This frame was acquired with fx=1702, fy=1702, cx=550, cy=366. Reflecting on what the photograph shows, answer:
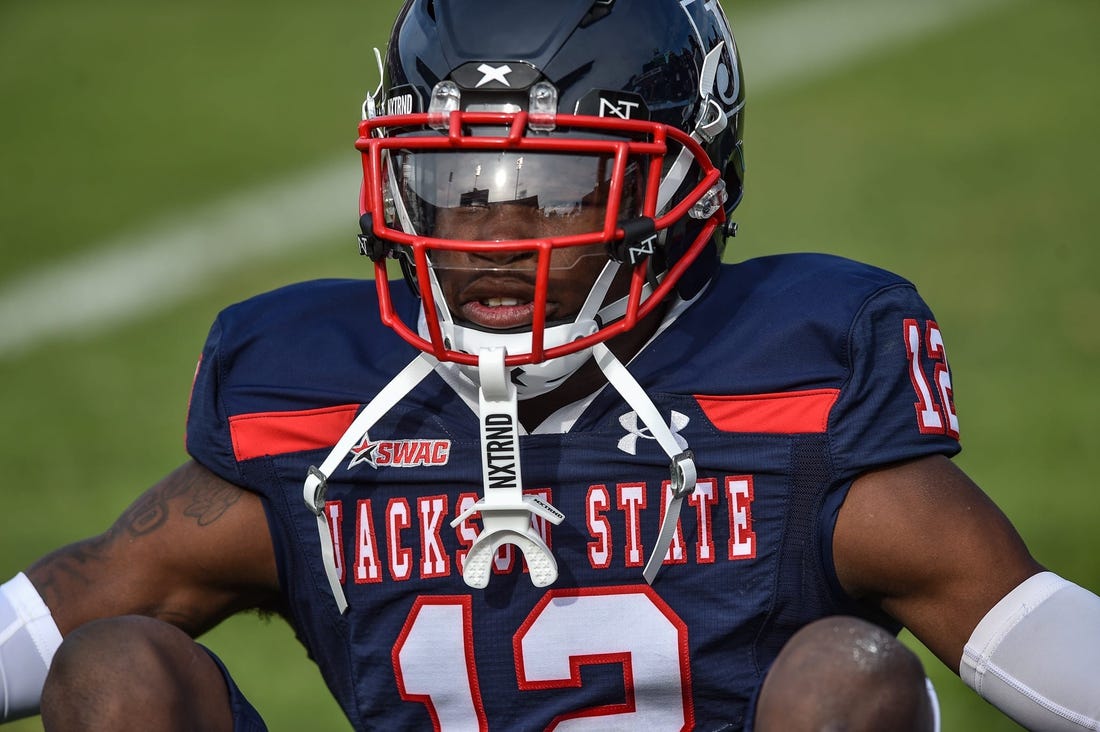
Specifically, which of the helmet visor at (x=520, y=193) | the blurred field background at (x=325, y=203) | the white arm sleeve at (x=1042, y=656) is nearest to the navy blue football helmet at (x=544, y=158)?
the helmet visor at (x=520, y=193)

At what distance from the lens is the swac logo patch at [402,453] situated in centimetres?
241

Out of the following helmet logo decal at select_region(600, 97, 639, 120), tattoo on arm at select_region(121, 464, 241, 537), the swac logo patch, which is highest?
helmet logo decal at select_region(600, 97, 639, 120)

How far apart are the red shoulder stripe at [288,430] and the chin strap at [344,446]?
0.05 m

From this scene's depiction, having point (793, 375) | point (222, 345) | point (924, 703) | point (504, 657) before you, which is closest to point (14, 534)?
point (222, 345)

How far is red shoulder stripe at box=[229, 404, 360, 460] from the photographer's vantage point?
2469 mm

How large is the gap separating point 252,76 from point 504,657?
5494 millimetres

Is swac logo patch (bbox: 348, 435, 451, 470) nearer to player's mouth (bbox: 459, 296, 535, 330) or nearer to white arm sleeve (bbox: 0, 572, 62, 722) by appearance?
player's mouth (bbox: 459, 296, 535, 330)

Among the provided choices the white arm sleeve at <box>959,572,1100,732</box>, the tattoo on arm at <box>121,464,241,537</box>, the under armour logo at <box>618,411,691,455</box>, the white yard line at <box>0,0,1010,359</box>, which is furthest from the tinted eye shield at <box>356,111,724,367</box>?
the white yard line at <box>0,0,1010,359</box>

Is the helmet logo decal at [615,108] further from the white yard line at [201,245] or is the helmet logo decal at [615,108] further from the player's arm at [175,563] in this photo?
the white yard line at [201,245]

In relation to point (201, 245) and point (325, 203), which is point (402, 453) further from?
point (325, 203)

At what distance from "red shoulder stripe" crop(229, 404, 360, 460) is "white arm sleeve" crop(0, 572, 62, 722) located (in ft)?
1.22

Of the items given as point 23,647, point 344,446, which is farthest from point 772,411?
point 23,647

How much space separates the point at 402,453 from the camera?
7.95 ft

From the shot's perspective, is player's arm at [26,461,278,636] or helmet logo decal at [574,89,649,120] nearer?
helmet logo decal at [574,89,649,120]
